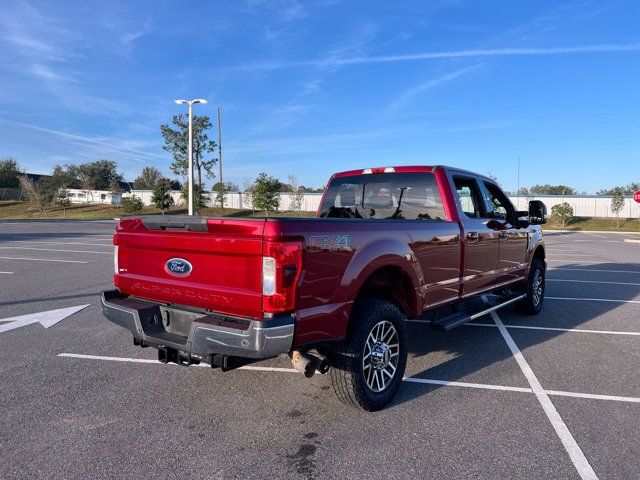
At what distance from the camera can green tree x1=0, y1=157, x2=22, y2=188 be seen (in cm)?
7800

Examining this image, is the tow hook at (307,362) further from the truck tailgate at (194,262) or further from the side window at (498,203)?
the side window at (498,203)

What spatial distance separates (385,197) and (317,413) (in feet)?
8.51

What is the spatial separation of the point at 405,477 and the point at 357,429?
65 cm

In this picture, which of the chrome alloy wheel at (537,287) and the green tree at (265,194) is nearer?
the chrome alloy wheel at (537,287)

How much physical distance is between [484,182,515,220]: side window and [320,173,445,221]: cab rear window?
3.98 ft

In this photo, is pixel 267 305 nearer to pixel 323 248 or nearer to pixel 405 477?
pixel 323 248

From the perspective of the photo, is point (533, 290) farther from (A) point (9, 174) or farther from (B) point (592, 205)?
(A) point (9, 174)

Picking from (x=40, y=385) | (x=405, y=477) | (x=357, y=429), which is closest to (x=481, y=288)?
(x=357, y=429)

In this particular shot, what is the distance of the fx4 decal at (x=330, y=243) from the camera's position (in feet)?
10.1

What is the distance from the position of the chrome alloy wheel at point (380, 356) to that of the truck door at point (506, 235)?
2349 millimetres

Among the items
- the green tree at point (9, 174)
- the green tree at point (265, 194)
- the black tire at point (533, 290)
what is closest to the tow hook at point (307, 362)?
the black tire at point (533, 290)

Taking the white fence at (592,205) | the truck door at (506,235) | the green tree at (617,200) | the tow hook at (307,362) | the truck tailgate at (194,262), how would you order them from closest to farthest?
1. the truck tailgate at (194,262)
2. the tow hook at (307,362)
3. the truck door at (506,235)
4. the green tree at (617,200)
5. the white fence at (592,205)

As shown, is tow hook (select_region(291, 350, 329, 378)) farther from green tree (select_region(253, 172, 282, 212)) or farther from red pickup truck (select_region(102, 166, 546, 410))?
green tree (select_region(253, 172, 282, 212))

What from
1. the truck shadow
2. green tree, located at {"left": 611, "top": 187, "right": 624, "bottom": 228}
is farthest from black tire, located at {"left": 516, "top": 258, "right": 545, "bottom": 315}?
green tree, located at {"left": 611, "top": 187, "right": 624, "bottom": 228}
